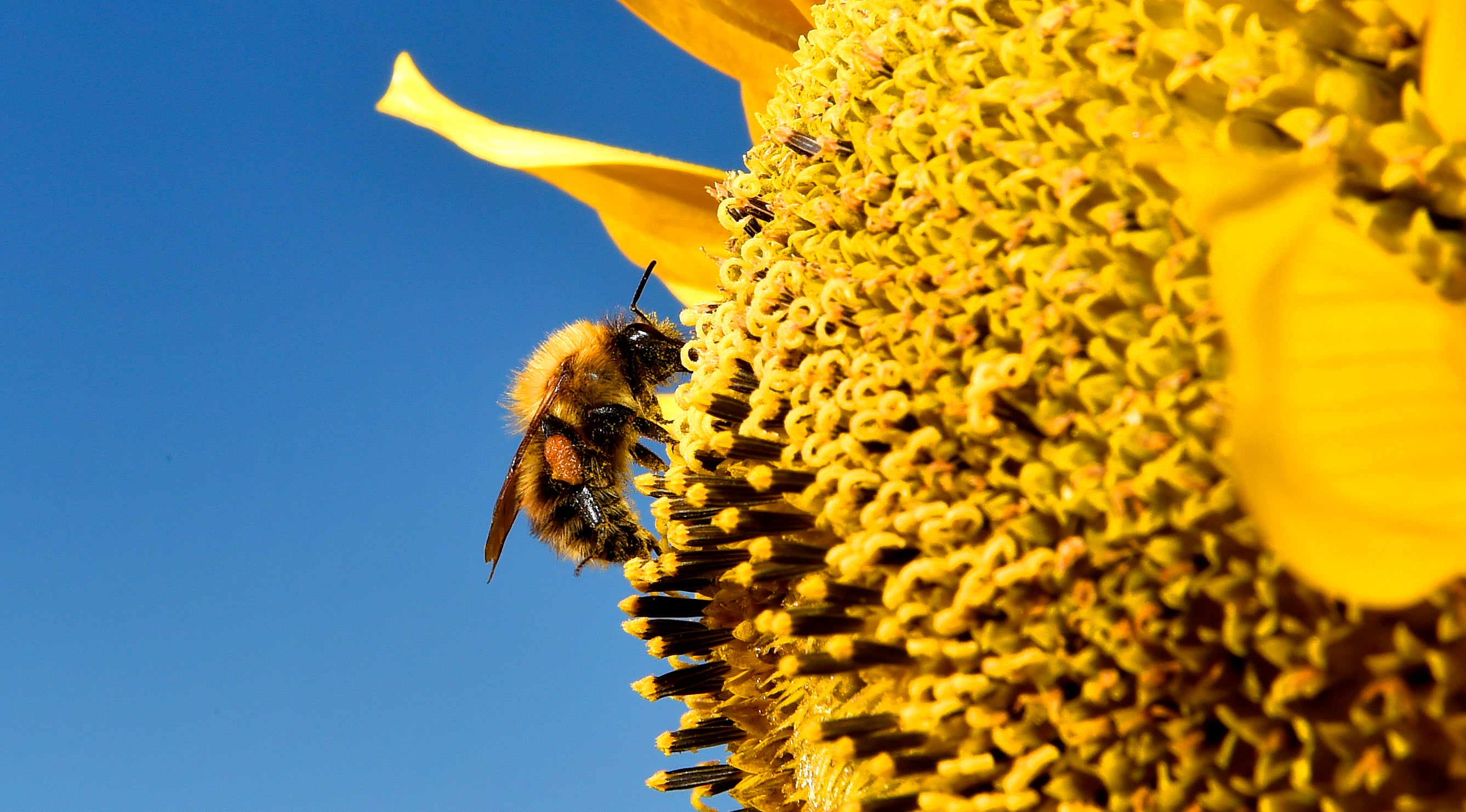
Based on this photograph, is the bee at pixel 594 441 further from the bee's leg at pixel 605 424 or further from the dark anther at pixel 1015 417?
the dark anther at pixel 1015 417

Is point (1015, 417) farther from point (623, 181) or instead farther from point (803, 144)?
point (623, 181)

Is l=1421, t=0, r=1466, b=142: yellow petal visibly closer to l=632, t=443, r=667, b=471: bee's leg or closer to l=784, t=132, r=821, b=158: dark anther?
l=784, t=132, r=821, b=158: dark anther

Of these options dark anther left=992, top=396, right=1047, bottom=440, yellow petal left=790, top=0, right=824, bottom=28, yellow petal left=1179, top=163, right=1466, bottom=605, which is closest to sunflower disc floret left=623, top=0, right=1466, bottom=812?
dark anther left=992, top=396, right=1047, bottom=440

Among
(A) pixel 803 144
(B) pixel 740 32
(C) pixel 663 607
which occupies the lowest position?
(C) pixel 663 607

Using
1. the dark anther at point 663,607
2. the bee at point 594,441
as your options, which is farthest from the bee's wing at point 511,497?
the dark anther at point 663,607

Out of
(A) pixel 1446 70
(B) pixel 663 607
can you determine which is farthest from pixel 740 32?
(A) pixel 1446 70

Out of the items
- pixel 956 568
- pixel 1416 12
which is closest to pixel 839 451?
pixel 956 568
